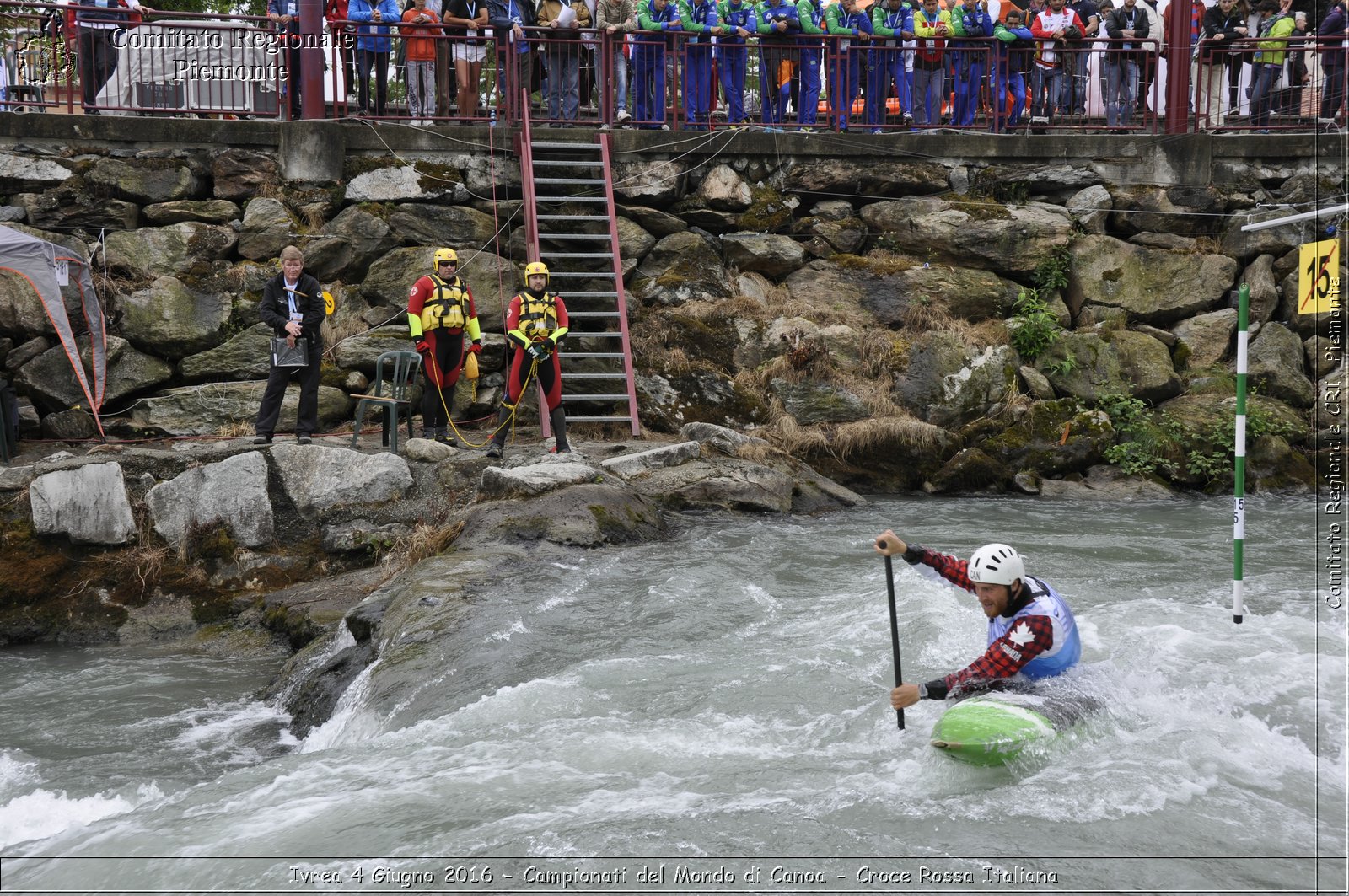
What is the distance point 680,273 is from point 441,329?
3935 mm

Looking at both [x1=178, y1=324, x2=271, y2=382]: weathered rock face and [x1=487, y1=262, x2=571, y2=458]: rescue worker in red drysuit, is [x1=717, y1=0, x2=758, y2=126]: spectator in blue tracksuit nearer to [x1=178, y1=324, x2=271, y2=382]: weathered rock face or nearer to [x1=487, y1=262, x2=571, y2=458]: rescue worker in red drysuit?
[x1=487, y1=262, x2=571, y2=458]: rescue worker in red drysuit

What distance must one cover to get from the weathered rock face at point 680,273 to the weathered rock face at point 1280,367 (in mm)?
6258

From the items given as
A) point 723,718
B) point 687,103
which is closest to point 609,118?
point 687,103

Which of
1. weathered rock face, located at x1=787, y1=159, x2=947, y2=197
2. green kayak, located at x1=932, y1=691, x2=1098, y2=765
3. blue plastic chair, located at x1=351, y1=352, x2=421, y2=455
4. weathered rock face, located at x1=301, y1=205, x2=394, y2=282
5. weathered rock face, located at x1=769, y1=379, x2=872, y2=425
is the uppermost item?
weathered rock face, located at x1=787, y1=159, x2=947, y2=197

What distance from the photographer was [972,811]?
5.15 metres

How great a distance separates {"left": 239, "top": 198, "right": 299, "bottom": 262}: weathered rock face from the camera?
43.7ft

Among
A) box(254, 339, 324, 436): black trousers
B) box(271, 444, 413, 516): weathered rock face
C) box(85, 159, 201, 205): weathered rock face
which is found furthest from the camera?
box(85, 159, 201, 205): weathered rock face

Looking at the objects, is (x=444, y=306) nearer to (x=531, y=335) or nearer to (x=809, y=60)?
(x=531, y=335)

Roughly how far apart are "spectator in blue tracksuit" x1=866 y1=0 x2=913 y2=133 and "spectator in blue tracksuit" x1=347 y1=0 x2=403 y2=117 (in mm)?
5803

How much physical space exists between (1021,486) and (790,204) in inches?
188

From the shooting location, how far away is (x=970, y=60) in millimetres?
15172

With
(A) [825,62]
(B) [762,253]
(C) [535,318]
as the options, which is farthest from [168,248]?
(A) [825,62]


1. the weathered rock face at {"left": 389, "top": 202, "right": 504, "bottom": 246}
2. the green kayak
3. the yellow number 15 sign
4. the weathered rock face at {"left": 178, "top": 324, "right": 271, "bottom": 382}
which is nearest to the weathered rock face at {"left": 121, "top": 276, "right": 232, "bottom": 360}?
the weathered rock face at {"left": 178, "top": 324, "right": 271, "bottom": 382}

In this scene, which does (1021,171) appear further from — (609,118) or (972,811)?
(972,811)
